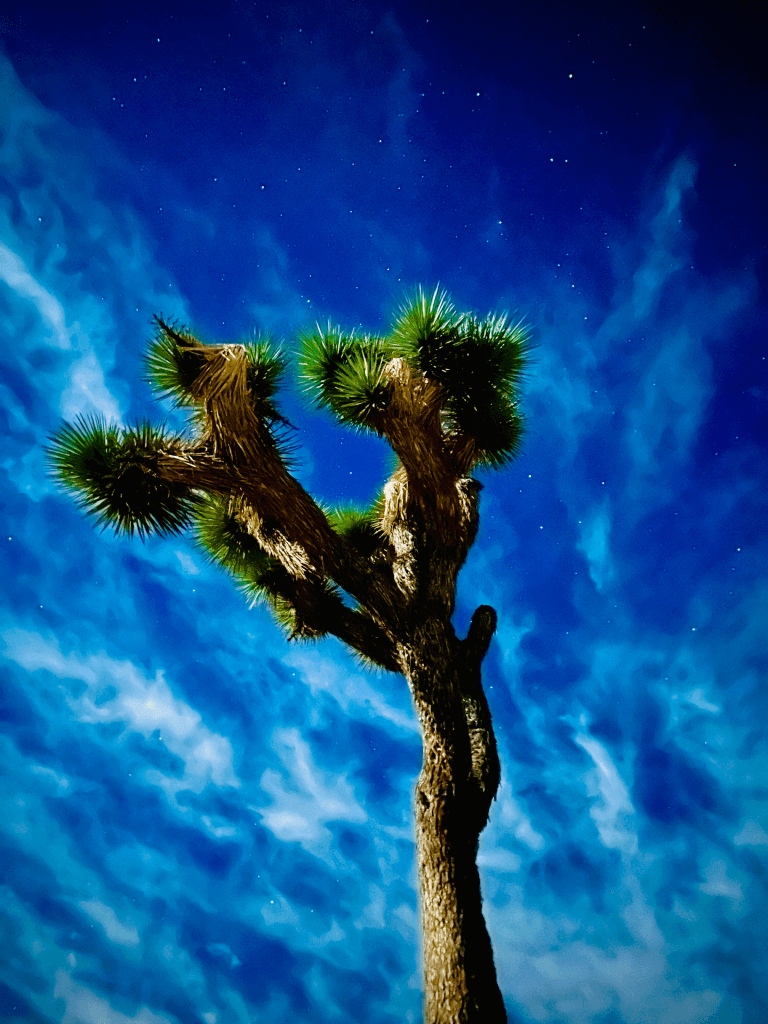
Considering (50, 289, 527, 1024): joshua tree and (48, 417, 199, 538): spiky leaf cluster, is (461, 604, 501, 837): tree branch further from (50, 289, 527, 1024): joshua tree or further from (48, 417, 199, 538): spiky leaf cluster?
(48, 417, 199, 538): spiky leaf cluster

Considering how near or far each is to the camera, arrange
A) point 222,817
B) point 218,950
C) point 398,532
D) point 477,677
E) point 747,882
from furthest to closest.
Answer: point 218,950 < point 222,817 < point 747,882 < point 398,532 < point 477,677

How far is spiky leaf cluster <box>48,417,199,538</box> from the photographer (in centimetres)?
469

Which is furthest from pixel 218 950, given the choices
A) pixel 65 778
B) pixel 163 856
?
pixel 65 778

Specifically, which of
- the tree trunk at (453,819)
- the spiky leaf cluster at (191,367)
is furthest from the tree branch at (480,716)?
the spiky leaf cluster at (191,367)

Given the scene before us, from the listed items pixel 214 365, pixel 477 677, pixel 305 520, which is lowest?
pixel 477 677

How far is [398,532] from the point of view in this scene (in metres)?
4.96

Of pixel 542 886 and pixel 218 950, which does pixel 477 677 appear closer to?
pixel 542 886

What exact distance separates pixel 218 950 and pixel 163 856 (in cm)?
796

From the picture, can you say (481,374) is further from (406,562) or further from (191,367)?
(191,367)

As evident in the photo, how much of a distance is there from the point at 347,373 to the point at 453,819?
3637 millimetres

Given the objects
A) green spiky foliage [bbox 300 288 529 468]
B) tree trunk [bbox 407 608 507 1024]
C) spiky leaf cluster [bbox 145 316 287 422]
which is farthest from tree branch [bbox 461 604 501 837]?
spiky leaf cluster [bbox 145 316 287 422]

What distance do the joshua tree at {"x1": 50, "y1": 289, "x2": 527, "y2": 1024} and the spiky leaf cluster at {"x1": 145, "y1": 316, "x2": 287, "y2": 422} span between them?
0.02 m

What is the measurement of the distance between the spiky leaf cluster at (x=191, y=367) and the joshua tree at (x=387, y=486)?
0.06 ft

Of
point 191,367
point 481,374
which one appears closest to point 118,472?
point 191,367
